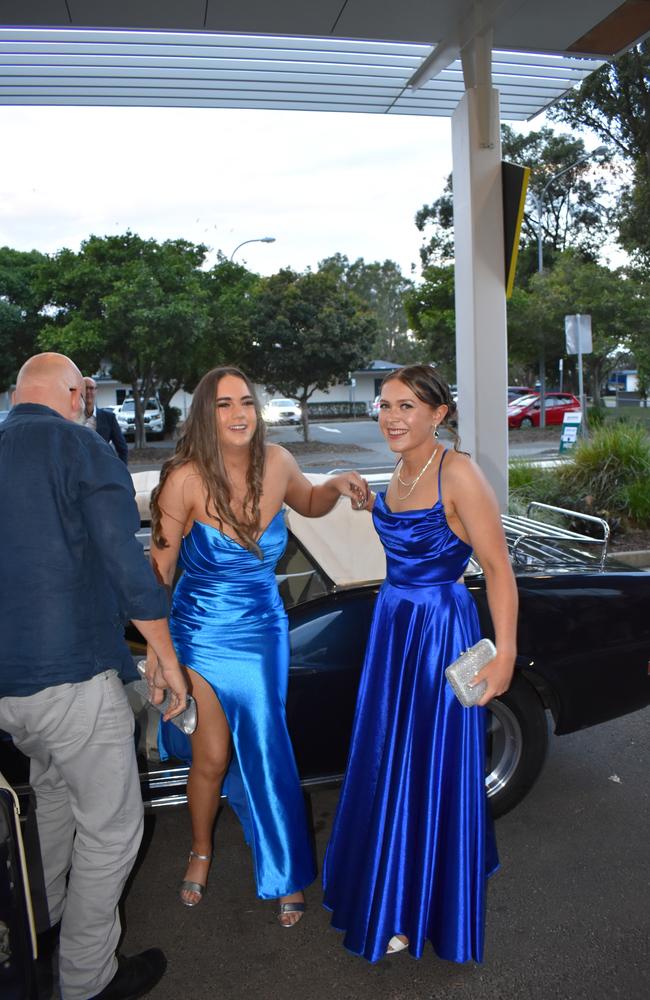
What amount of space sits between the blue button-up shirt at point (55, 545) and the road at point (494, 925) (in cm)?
120

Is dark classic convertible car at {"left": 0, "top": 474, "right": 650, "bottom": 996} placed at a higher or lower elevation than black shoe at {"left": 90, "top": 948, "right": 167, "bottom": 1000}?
higher

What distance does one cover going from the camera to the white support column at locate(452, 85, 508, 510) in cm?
755

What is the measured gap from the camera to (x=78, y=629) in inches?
84.7

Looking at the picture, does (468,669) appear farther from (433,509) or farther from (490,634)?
(490,634)

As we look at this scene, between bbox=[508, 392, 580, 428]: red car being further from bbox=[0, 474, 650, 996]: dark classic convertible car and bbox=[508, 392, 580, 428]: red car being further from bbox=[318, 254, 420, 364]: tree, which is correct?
bbox=[318, 254, 420, 364]: tree

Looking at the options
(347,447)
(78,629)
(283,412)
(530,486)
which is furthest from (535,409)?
(78,629)

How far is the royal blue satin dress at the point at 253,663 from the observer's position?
2.60m

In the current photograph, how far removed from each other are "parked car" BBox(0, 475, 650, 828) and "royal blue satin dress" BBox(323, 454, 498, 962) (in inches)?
18.9

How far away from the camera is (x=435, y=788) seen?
93.8 inches

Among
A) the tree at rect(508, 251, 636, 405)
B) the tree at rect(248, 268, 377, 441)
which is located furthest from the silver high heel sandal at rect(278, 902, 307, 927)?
the tree at rect(508, 251, 636, 405)

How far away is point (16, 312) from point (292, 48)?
17819 millimetres

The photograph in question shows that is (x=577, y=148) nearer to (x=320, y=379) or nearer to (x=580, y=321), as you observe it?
(x=320, y=379)

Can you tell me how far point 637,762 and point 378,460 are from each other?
17.3 metres

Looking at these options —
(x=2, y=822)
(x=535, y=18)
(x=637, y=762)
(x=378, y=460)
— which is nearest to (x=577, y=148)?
(x=378, y=460)
